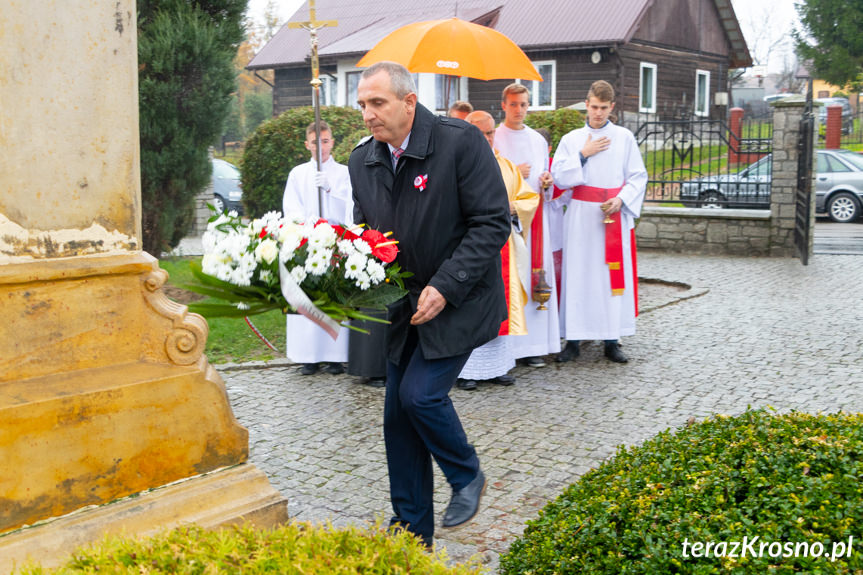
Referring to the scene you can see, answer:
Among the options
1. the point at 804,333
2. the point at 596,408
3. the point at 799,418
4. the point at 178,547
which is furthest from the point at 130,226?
the point at 804,333

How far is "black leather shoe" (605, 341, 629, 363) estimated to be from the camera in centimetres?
753

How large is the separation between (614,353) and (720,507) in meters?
5.05

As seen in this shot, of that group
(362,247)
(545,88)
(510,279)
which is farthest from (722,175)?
(545,88)

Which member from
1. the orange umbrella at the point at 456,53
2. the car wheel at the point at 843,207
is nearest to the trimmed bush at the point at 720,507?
the orange umbrella at the point at 456,53

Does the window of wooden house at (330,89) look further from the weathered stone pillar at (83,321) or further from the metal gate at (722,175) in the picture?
the weathered stone pillar at (83,321)

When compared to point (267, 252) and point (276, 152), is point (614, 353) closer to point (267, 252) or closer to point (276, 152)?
point (267, 252)

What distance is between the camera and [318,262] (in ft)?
10.6

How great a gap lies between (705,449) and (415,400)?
117 cm

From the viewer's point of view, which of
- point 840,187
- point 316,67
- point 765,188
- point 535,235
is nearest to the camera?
point 316,67

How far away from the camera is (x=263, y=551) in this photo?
86.0 inches

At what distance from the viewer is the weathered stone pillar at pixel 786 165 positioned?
1348cm

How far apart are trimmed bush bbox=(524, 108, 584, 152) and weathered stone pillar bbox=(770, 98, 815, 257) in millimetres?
2989

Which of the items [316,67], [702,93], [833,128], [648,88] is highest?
[702,93]

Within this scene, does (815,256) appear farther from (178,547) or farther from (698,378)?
(178,547)
